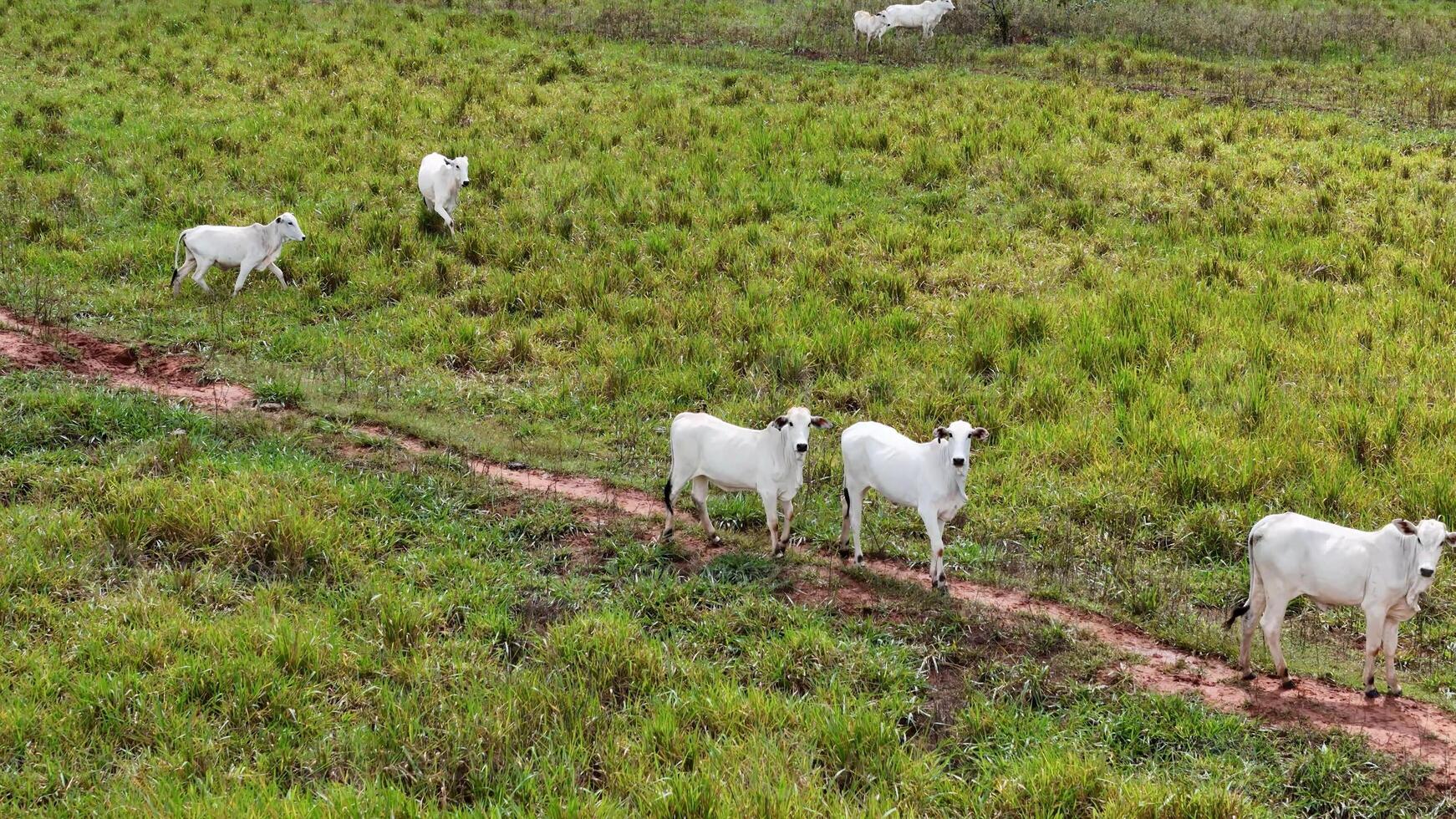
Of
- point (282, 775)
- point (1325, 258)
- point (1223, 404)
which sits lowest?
point (282, 775)

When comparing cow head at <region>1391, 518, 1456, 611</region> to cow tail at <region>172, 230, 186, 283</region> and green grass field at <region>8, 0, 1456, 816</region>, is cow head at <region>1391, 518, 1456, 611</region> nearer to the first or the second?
green grass field at <region>8, 0, 1456, 816</region>

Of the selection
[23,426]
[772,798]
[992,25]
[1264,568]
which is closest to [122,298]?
[23,426]

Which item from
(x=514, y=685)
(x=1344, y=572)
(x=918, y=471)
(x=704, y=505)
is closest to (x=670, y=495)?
(x=704, y=505)

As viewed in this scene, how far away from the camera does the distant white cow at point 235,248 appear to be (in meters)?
13.3

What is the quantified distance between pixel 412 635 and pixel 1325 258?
36.5 ft

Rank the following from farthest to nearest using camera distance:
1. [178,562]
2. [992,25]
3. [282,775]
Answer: [992,25], [178,562], [282,775]

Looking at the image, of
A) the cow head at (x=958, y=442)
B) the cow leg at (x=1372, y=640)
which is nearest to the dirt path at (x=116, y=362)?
the cow head at (x=958, y=442)

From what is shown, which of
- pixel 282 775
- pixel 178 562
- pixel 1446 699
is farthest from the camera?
pixel 178 562

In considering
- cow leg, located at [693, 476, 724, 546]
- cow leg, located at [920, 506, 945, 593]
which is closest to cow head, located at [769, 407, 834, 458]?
cow leg, located at [693, 476, 724, 546]

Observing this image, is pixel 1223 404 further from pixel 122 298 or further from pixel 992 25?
pixel 992 25

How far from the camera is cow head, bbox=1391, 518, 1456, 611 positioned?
245 inches

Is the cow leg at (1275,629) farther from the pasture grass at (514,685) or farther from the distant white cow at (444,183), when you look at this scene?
the distant white cow at (444,183)

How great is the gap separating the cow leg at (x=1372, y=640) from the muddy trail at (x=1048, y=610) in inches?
3.7

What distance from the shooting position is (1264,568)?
6.75 m
